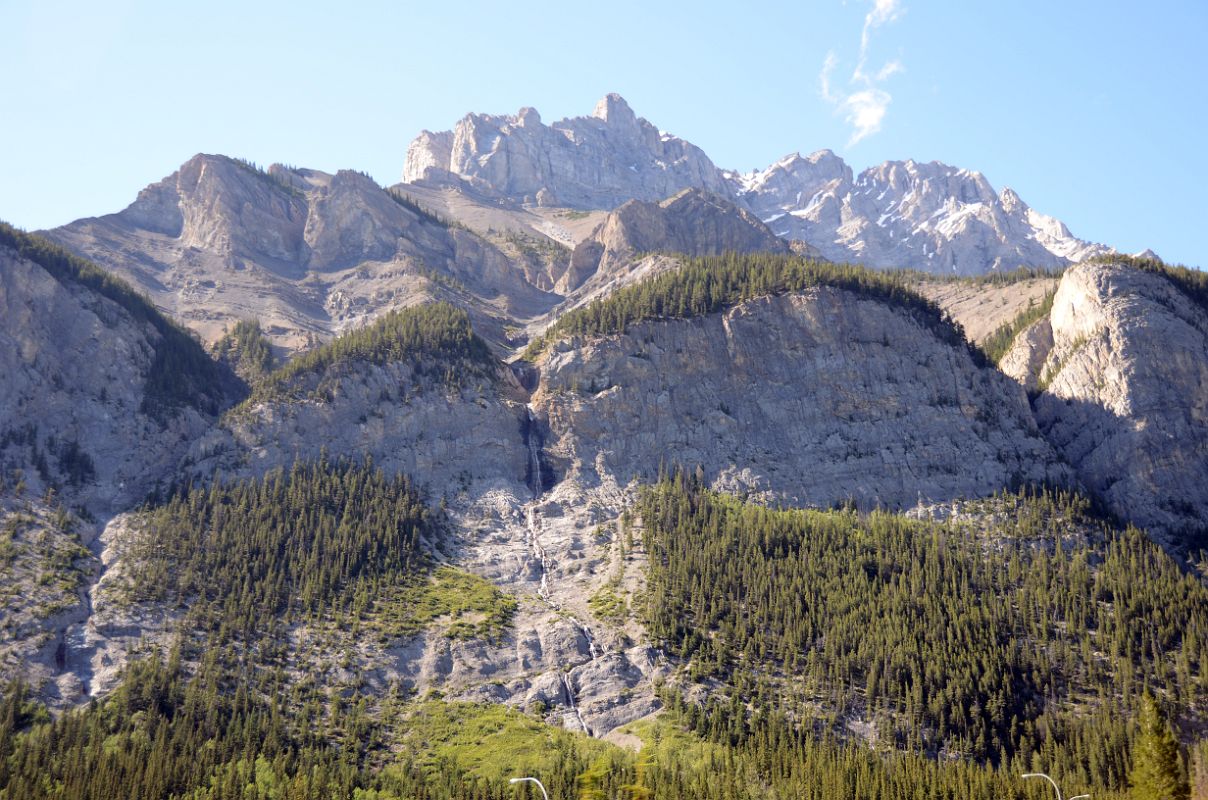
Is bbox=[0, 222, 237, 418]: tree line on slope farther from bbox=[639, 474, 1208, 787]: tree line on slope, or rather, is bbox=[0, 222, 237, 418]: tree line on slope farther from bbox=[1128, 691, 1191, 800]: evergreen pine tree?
bbox=[1128, 691, 1191, 800]: evergreen pine tree

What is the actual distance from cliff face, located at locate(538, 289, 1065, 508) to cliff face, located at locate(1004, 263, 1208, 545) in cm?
738

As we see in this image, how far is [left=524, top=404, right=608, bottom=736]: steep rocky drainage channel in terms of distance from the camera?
12500 centimetres

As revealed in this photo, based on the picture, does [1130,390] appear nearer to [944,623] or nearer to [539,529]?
[944,623]

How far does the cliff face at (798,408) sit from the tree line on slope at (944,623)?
45.3ft

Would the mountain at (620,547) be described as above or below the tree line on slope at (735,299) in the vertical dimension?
below

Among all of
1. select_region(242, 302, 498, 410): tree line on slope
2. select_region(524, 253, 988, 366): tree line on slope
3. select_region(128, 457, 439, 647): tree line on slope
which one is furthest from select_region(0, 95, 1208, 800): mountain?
select_region(524, 253, 988, 366): tree line on slope

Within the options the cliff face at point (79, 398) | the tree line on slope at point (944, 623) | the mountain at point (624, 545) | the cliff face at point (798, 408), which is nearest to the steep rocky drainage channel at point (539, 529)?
the mountain at point (624, 545)

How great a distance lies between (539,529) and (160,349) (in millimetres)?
78799

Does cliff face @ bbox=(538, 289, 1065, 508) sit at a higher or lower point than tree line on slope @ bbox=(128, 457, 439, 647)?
higher

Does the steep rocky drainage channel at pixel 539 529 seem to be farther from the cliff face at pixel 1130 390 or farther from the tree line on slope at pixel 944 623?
the cliff face at pixel 1130 390

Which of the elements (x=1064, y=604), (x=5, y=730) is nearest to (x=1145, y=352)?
(x=1064, y=604)

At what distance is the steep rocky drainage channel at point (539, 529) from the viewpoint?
125 m

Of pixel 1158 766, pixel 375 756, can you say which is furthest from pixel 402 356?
pixel 1158 766

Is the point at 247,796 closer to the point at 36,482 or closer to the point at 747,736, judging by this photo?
the point at 747,736
